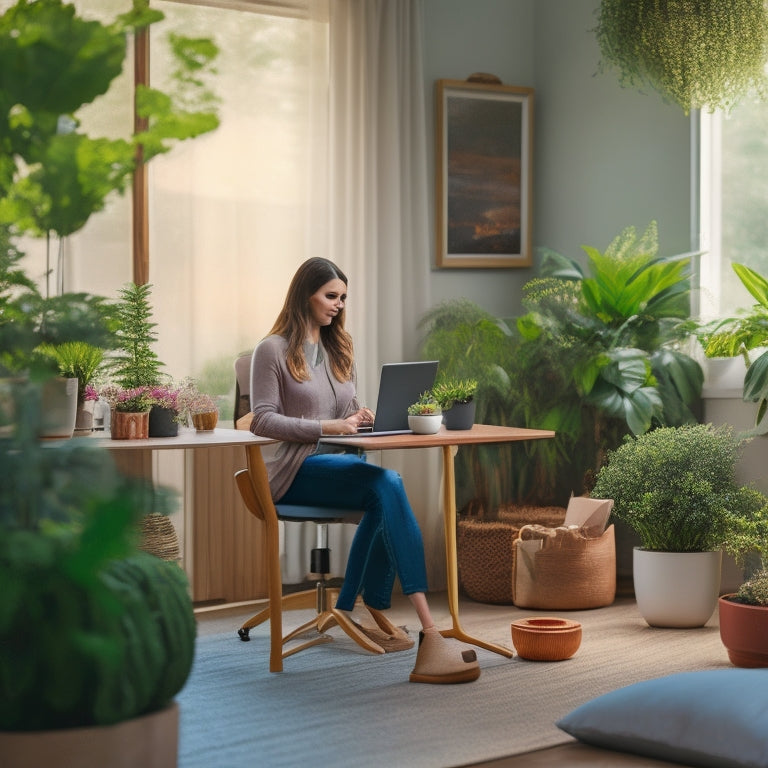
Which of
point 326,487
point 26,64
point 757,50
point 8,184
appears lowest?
point 326,487

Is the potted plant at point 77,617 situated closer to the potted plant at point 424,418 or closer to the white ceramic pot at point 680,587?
the potted plant at point 424,418

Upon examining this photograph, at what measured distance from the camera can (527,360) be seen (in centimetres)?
489

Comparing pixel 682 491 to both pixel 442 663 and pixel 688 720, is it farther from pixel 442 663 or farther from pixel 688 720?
pixel 688 720

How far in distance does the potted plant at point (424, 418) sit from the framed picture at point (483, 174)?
1.93 m

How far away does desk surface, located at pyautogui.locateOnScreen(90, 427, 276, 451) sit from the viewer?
11.3 feet

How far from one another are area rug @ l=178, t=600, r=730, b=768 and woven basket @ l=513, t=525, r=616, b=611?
267 mm

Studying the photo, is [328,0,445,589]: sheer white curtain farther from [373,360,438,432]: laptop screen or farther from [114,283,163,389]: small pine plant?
[373,360,438,432]: laptop screen

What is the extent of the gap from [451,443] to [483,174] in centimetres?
240

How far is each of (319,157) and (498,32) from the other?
1.15 m

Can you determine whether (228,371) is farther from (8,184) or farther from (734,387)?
(8,184)

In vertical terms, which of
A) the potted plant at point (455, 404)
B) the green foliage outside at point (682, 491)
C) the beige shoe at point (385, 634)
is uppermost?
the potted plant at point (455, 404)

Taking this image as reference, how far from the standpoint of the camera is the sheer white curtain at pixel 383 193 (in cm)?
502

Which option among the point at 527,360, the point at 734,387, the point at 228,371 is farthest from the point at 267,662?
the point at 734,387

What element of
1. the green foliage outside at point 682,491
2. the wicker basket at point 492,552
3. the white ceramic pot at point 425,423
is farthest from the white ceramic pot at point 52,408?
the wicker basket at point 492,552
